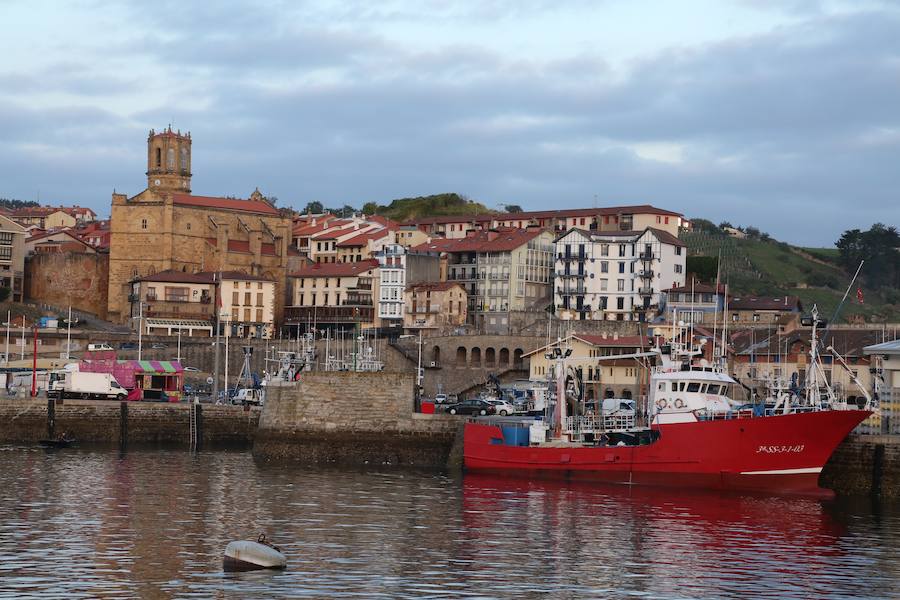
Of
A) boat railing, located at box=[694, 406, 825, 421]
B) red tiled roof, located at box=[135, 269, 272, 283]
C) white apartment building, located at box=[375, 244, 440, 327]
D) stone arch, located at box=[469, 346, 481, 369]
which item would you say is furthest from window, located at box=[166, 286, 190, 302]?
boat railing, located at box=[694, 406, 825, 421]

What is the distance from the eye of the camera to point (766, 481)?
4975 cm

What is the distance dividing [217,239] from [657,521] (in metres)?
92.7

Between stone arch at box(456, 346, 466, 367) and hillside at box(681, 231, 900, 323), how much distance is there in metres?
31.4

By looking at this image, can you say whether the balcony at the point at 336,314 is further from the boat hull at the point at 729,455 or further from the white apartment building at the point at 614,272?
the boat hull at the point at 729,455

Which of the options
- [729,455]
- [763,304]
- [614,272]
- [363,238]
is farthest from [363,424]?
[363,238]

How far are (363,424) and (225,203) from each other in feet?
272

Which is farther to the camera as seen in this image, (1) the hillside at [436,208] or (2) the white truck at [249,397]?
(1) the hillside at [436,208]

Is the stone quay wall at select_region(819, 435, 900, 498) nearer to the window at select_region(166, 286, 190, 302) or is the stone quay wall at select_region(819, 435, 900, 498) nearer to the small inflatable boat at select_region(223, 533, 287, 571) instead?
the small inflatable boat at select_region(223, 533, 287, 571)

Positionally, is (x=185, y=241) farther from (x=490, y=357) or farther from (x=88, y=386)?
(x=88, y=386)

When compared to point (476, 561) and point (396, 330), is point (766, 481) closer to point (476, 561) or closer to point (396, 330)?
point (476, 561)

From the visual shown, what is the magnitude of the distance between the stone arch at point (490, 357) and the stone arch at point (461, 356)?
159 centimetres

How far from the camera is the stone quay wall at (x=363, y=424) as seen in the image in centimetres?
5722

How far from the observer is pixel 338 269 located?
→ 127 meters

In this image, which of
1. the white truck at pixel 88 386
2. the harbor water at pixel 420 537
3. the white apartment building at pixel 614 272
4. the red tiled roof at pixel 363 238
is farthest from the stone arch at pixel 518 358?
the harbor water at pixel 420 537
